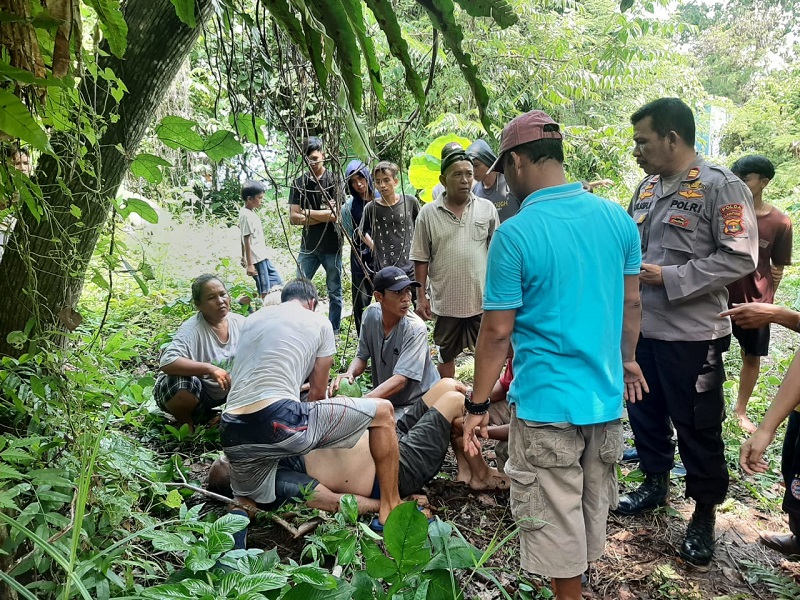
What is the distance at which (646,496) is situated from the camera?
2713mm

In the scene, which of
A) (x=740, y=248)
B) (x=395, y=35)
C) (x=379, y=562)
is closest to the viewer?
(x=395, y=35)

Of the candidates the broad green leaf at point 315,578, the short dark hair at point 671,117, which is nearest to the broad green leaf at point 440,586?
the broad green leaf at point 315,578

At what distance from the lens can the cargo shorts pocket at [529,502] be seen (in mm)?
1889

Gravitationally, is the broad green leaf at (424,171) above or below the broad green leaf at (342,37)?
above

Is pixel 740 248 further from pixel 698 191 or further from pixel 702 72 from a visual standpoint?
pixel 702 72

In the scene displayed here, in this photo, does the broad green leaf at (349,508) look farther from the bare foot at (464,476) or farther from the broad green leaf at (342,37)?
the broad green leaf at (342,37)

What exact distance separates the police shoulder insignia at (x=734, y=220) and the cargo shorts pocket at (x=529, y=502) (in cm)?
128

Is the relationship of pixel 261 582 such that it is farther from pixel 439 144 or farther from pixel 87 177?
pixel 439 144

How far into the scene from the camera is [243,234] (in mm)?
5676

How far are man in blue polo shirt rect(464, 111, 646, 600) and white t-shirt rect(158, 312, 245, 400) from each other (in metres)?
2.22

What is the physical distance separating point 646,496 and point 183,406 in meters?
2.67

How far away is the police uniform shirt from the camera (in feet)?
7.39

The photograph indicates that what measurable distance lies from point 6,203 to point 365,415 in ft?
5.41

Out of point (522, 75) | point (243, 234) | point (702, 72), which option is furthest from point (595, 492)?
point (702, 72)
